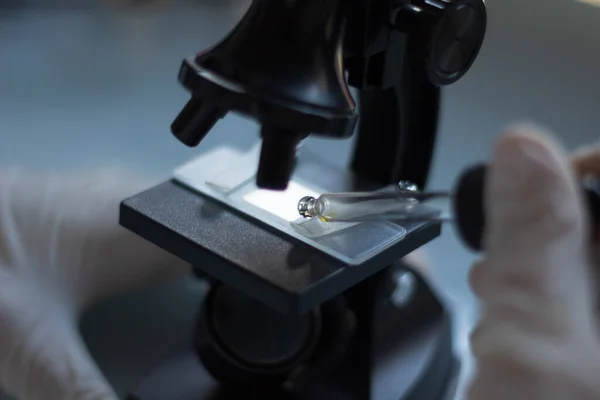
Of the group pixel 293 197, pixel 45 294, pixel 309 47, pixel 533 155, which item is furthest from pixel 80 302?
pixel 533 155

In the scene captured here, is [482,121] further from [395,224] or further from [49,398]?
[49,398]

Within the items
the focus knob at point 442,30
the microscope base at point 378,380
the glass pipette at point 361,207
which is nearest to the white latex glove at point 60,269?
the microscope base at point 378,380

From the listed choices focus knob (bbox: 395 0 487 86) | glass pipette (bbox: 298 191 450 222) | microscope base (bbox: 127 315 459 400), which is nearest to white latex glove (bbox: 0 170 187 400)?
microscope base (bbox: 127 315 459 400)

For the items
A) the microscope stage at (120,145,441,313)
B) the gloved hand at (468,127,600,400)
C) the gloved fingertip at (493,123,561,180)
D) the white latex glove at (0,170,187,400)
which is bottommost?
the white latex glove at (0,170,187,400)

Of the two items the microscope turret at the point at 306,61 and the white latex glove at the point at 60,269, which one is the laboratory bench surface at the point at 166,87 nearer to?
the white latex glove at the point at 60,269

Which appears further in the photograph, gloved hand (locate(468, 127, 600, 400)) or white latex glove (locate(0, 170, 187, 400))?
white latex glove (locate(0, 170, 187, 400))

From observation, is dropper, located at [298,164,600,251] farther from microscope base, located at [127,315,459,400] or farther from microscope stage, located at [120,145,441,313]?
microscope base, located at [127,315,459,400]
